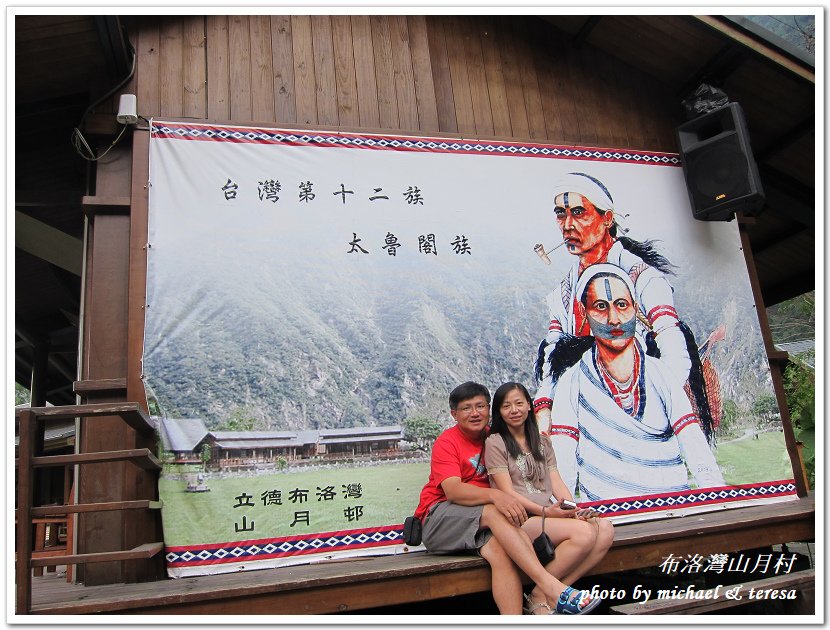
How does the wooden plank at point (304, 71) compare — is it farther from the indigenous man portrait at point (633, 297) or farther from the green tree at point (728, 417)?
the green tree at point (728, 417)

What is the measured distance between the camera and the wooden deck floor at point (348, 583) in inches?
108

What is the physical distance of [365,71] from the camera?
4.75 meters

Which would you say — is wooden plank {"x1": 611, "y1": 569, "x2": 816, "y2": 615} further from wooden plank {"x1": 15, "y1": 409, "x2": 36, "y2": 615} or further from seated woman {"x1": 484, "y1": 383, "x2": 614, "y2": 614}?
wooden plank {"x1": 15, "y1": 409, "x2": 36, "y2": 615}

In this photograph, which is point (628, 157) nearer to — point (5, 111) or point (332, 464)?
point (332, 464)

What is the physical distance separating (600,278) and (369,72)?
2202mm

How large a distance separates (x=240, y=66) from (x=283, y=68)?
287 millimetres

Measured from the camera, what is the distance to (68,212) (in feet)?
19.0

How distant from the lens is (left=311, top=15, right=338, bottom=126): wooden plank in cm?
453

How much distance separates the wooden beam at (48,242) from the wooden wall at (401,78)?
4.70 feet

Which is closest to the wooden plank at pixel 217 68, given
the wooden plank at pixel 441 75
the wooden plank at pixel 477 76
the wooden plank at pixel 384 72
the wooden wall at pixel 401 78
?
the wooden wall at pixel 401 78

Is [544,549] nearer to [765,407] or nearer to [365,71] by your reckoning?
[765,407]

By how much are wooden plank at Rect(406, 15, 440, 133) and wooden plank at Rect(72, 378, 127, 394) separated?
258 cm

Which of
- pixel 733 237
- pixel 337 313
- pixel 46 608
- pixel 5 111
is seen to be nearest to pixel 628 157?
pixel 733 237

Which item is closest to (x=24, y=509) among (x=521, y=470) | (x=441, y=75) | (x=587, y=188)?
(x=521, y=470)
